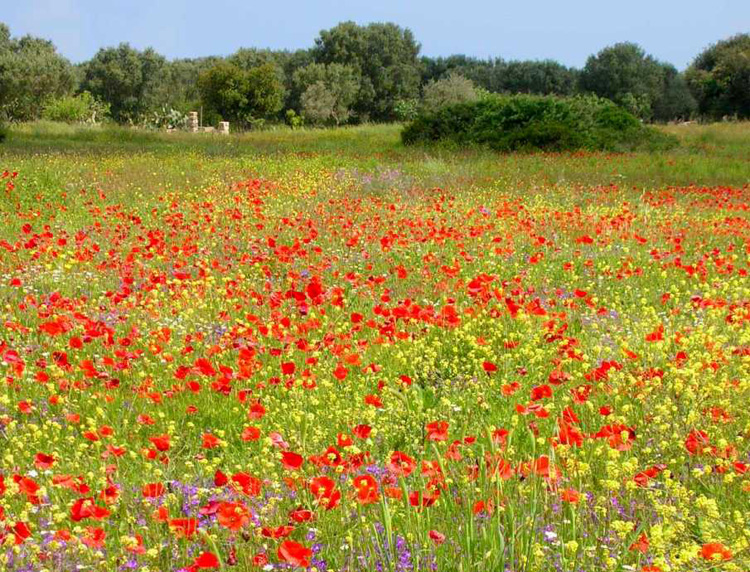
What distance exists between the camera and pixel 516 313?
5086 millimetres

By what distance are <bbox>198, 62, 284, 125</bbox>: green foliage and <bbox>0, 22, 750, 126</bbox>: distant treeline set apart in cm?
8

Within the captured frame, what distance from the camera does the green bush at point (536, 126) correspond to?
25500mm

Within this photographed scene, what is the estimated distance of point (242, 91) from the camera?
6069 centimetres

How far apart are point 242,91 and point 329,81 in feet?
37.8

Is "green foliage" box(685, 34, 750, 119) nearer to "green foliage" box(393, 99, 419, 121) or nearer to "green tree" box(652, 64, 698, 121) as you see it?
"green tree" box(652, 64, 698, 121)

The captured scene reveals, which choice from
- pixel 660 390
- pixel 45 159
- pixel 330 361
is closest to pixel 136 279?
pixel 330 361

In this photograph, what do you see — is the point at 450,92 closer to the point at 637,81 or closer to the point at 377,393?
the point at 637,81

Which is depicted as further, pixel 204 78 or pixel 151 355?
pixel 204 78

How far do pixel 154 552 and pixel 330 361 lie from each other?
2535mm

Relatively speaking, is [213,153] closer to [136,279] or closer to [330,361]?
[136,279]

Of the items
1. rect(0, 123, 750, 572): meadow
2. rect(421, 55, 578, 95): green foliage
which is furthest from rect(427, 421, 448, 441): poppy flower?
rect(421, 55, 578, 95): green foliage

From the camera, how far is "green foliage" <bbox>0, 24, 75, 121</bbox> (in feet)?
183

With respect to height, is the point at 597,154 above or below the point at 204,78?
below

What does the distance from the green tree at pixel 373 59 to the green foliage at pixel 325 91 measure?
398cm
